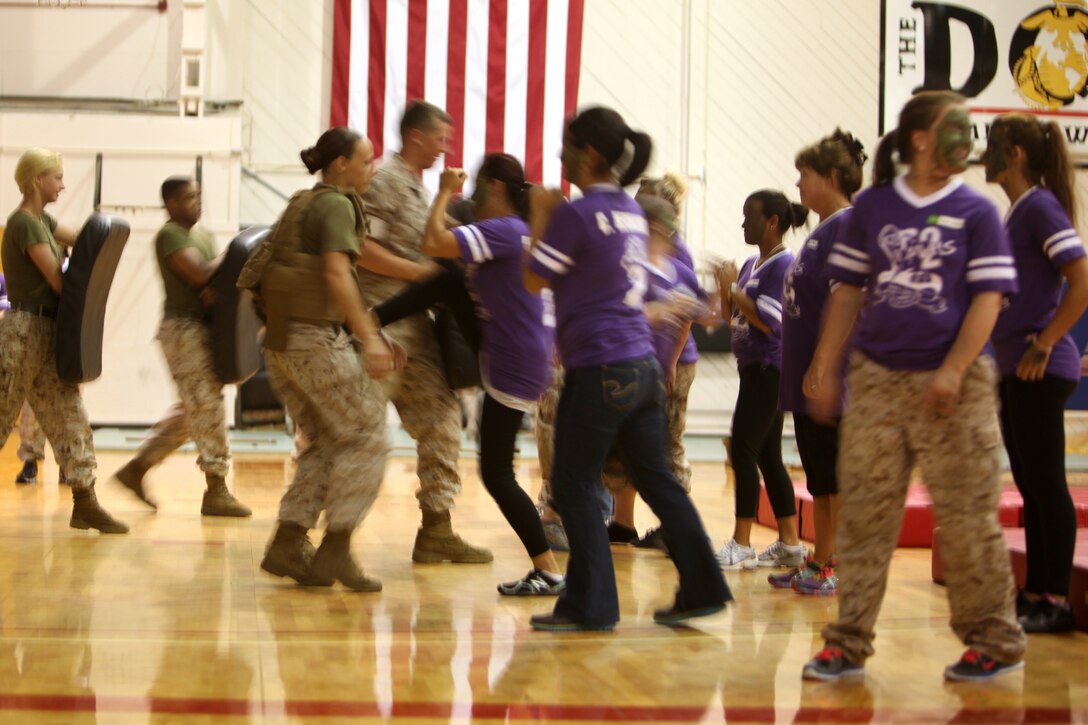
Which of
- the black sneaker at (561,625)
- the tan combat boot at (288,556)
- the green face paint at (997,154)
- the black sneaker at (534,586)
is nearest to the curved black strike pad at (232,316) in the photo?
the tan combat boot at (288,556)

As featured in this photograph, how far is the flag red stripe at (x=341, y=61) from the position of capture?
11.7 m

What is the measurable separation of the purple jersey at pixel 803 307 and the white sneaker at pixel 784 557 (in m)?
0.82

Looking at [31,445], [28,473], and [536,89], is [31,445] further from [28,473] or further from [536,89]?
[536,89]

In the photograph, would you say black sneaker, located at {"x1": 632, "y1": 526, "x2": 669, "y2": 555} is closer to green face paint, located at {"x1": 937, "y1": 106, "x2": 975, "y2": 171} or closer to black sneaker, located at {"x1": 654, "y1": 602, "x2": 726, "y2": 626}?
black sneaker, located at {"x1": 654, "y1": 602, "x2": 726, "y2": 626}

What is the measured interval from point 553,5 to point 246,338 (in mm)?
7053

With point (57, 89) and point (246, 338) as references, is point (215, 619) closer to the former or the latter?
point (246, 338)

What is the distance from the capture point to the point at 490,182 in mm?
4293

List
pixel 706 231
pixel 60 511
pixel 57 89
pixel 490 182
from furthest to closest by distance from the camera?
pixel 706 231, pixel 57 89, pixel 60 511, pixel 490 182

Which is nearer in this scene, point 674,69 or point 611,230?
point 611,230

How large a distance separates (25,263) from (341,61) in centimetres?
723

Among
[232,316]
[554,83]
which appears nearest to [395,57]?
[554,83]

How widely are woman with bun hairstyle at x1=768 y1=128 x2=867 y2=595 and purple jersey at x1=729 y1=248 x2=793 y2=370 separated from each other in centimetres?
39

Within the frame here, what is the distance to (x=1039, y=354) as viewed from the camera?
350 centimetres

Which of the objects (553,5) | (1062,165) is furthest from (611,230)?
(553,5)
